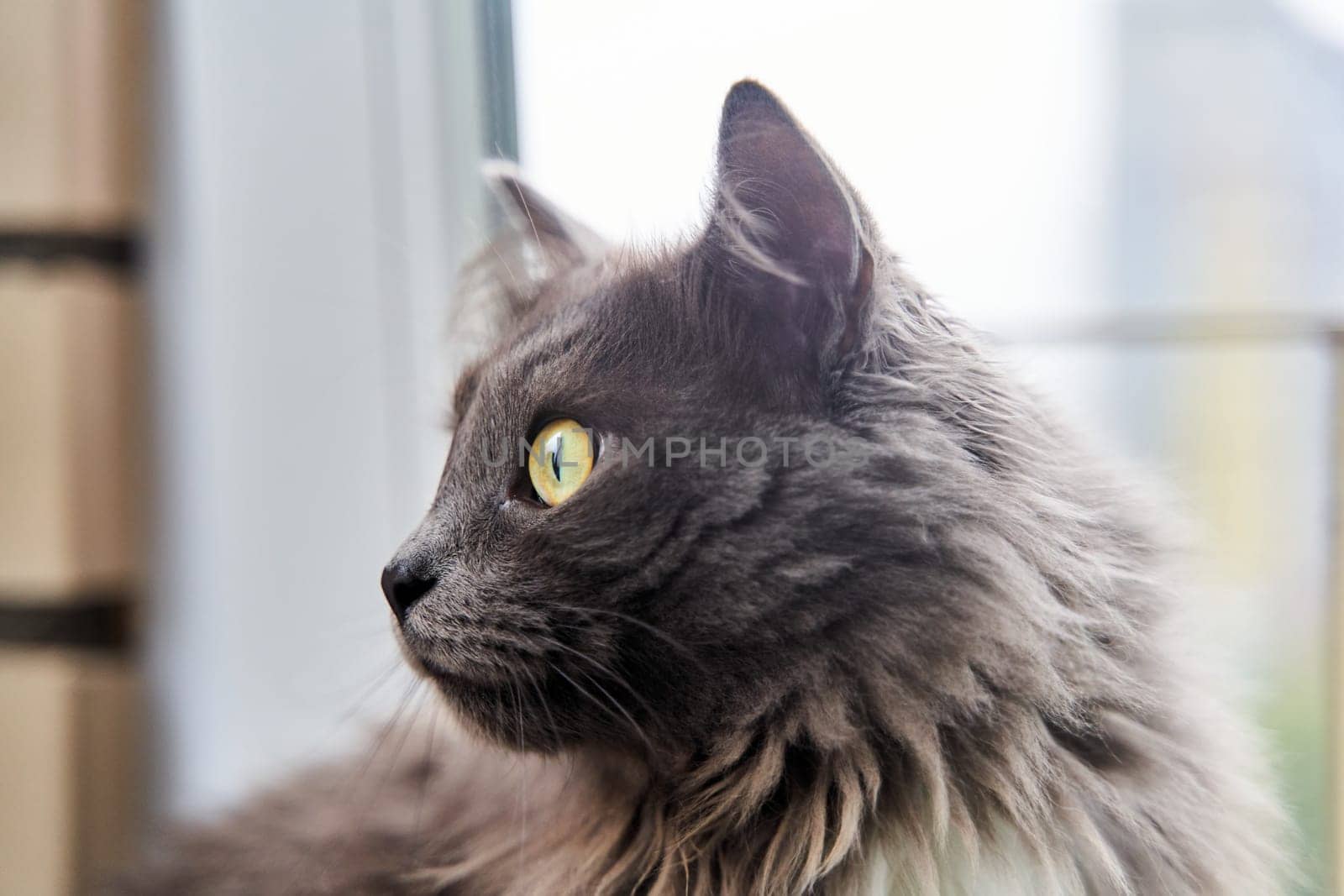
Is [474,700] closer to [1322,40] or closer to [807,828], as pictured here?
[807,828]

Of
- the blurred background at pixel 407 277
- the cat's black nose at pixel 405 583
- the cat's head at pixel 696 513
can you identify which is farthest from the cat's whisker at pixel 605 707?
the blurred background at pixel 407 277

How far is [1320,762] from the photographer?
0.72 meters

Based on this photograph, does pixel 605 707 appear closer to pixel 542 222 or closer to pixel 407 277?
pixel 542 222

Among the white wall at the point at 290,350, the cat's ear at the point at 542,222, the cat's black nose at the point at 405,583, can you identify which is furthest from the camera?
the white wall at the point at 290,350

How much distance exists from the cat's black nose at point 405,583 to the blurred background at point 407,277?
0.46 feet

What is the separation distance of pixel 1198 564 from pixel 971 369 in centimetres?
33

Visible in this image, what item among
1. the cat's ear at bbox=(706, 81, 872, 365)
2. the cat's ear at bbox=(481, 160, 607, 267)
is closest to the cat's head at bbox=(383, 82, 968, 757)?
the cat's ear at bbox=(706, 81, 872, 365)

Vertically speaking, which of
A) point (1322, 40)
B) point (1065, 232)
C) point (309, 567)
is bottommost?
point (309, 567)

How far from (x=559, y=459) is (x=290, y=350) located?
644 mm

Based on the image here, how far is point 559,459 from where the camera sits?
2.30 ft

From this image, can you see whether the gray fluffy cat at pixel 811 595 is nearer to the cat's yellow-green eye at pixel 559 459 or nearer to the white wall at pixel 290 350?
the cat's yellow-green eye at pixel 559 459

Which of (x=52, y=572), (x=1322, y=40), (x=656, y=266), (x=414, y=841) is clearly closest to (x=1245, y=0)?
(x=1322, y=40)

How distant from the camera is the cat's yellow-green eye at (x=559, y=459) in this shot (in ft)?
2.27

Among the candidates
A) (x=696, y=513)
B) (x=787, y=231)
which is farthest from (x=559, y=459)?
(x=787, y=231)
